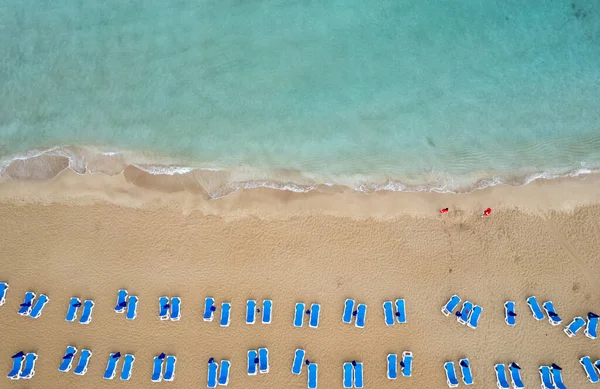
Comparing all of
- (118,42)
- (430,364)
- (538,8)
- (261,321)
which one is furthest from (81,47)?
(538,8)

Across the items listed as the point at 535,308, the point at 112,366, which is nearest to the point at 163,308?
the point at 112,366

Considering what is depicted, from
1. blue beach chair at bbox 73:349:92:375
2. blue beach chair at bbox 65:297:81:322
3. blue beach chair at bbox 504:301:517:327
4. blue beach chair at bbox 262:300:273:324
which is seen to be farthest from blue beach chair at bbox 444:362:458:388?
blue beach chair at bbox 65:297:81:322

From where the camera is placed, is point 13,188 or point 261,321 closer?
point 261,321

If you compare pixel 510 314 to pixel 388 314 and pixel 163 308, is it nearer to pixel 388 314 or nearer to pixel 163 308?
pixel 388 314

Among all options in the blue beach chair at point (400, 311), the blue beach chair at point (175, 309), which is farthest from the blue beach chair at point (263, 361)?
the blue beach chair at point (400, 311)

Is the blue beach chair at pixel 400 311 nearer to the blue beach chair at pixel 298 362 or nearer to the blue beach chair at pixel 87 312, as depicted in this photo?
the blue beach chair at pixel 298 362

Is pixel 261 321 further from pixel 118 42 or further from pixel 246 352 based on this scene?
pixel 118 42
